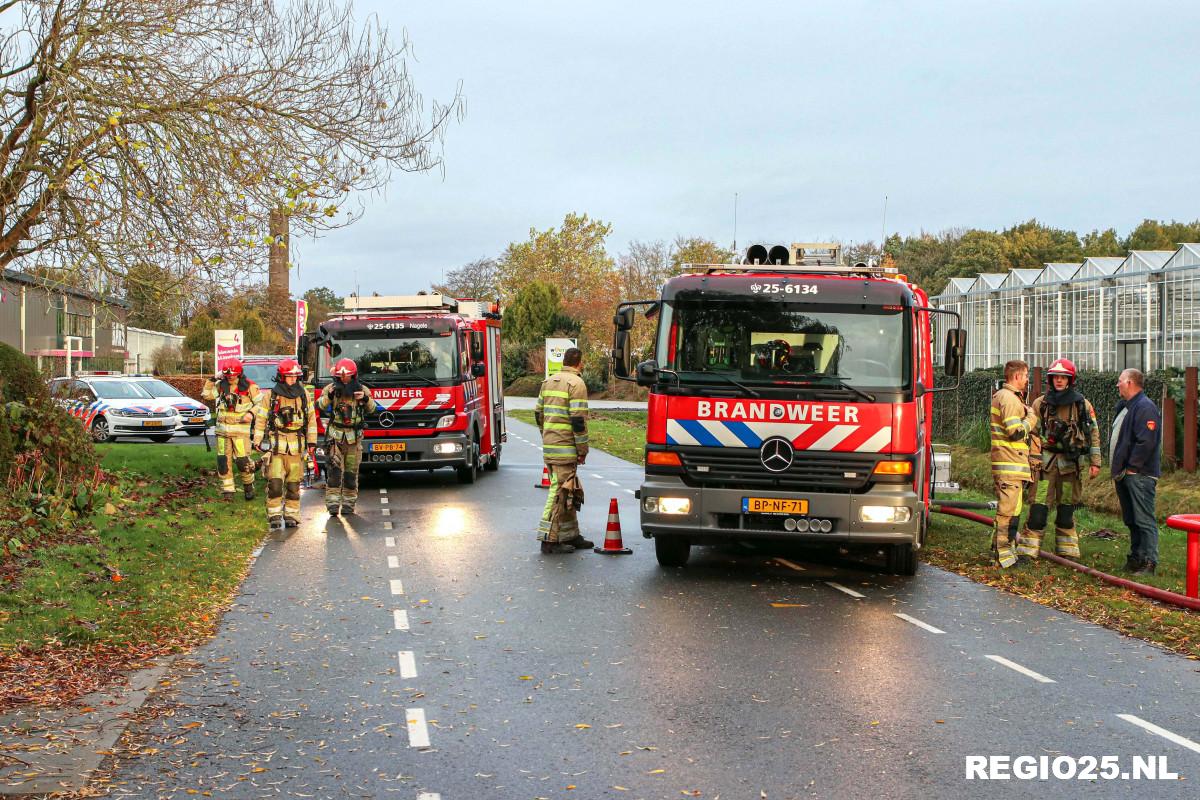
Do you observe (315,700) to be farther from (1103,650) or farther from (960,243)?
(960,243)

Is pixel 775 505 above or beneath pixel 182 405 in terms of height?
beneath

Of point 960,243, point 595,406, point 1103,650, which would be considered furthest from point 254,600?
point 960,243

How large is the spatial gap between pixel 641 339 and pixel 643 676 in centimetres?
5454

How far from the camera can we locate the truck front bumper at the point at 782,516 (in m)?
10.3

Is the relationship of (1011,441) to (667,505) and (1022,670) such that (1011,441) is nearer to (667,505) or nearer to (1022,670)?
(667,505)

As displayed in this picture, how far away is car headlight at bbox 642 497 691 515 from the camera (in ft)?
34.6

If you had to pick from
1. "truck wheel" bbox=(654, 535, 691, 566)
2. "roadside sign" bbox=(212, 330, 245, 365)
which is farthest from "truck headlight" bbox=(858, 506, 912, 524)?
"roadside sign" bbox=(212, 330, 245, 365)

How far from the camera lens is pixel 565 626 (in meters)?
8.77

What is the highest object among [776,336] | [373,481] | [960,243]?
[960,243]

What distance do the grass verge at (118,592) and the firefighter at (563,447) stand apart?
3012mm

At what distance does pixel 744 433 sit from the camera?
10.5 m

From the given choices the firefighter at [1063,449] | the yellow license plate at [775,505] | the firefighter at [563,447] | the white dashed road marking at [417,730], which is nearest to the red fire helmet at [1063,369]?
the firefighter at [1063,449]

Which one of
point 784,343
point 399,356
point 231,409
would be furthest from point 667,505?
point 399,356

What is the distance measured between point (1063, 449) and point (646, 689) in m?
6.41
